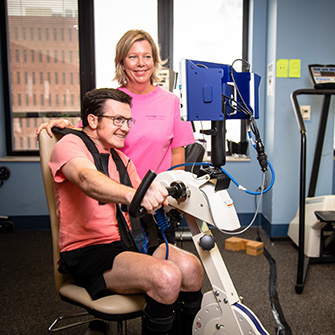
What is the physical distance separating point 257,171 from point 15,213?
243cm

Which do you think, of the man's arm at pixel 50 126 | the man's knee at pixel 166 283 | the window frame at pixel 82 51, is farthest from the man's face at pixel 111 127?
the window frame at pixel 82 51

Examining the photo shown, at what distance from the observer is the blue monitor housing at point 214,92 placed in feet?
3.98

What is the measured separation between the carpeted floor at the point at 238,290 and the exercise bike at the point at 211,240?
2.35ft

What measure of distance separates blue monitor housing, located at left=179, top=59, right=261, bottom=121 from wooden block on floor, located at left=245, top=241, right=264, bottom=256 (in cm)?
193

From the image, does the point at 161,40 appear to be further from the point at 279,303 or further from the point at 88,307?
the point at 88,307

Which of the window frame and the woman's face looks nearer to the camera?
the woman's face

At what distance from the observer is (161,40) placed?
3.84m

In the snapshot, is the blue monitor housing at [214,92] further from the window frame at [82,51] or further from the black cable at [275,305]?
the window frame at [82,51]

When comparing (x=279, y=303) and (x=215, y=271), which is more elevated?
(x=215, y=271)

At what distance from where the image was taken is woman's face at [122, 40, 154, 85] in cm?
179

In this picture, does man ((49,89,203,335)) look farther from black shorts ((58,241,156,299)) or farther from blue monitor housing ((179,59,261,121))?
blue monitor housing ((179,59,261,121))

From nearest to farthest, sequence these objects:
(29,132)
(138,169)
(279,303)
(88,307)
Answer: (88,307) < (138,169) < (279,303) < (29,132)

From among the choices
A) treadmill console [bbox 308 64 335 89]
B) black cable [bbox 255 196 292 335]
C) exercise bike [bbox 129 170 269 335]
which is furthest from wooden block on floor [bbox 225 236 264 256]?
exercise bike [bbox 129 170 269 335]

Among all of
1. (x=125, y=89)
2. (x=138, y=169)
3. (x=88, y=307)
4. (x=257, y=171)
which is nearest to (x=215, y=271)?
(x=88, y=307)
